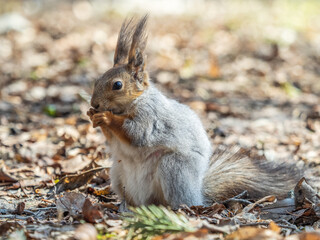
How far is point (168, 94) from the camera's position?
449 cm

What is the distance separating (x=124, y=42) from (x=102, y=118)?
1.83 feet

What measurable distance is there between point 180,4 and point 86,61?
5533mm

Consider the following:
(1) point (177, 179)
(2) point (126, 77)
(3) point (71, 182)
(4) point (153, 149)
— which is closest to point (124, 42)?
(2) point (126, 77)

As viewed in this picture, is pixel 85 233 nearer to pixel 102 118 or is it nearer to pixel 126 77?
pixel 102 118

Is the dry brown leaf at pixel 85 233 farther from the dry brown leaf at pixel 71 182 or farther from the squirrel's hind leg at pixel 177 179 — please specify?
the dry brown leaf at pixel 71 182

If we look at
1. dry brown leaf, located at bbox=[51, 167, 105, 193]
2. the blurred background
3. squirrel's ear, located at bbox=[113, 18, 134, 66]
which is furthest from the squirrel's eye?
dry brown leaf, located at bbox=[51, 167, 105, 193]

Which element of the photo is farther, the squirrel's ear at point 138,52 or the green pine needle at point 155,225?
the squirrel's ear at point 138,52

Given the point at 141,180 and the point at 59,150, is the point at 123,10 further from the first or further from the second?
the point at 141,180

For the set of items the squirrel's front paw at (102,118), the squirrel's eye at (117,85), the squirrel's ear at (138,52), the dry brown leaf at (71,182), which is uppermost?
the squirrel's ear at (138,52)

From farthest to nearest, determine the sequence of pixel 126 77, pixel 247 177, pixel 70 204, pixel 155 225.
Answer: pixel 247 177 → pixel 126 77 → pixel 70 204 → pixel 155 225

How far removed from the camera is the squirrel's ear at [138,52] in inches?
109

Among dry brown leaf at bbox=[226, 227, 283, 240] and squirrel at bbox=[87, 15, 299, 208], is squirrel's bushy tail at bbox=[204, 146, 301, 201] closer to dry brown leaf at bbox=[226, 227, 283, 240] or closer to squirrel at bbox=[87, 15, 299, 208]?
squirrel at bbox=[87, 15, 299, 208]

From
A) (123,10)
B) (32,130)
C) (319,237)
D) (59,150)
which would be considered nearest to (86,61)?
(32,130)

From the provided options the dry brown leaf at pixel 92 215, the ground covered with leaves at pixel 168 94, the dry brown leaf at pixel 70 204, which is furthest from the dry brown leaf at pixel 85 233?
the dry brown leaf at pixel 70 204
